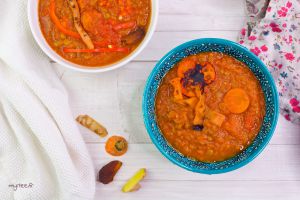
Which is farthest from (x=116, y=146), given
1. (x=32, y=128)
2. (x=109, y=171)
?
(x=32, y=128)

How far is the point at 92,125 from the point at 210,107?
0.41m

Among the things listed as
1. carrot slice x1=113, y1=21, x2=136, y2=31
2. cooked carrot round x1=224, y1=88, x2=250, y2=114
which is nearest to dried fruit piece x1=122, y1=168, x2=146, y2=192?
cooked carrot round x1=224, y1=88, x2=250, y2=114

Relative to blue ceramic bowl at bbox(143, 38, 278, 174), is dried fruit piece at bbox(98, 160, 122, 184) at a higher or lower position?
lower

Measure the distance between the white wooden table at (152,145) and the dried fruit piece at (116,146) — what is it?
22mm

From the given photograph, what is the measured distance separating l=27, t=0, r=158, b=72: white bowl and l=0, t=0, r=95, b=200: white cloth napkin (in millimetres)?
82

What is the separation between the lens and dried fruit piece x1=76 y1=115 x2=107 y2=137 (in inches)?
61.9

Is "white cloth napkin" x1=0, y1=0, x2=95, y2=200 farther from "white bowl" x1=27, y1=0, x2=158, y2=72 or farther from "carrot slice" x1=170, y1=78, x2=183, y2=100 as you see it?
"carrot slice" x1=170, y1=78, x2=183, y2=100

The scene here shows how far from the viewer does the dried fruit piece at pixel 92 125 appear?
5.16 ft


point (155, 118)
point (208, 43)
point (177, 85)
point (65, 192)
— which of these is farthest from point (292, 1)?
point (65, 192)

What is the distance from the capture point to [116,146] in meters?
1.56

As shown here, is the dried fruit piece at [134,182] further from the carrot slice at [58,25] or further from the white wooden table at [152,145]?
the carrot slice at [58,25]

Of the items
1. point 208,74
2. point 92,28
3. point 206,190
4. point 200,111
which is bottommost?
point 206,190

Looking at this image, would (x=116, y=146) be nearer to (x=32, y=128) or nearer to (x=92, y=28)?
(x=32, y=128)

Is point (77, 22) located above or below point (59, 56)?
above
